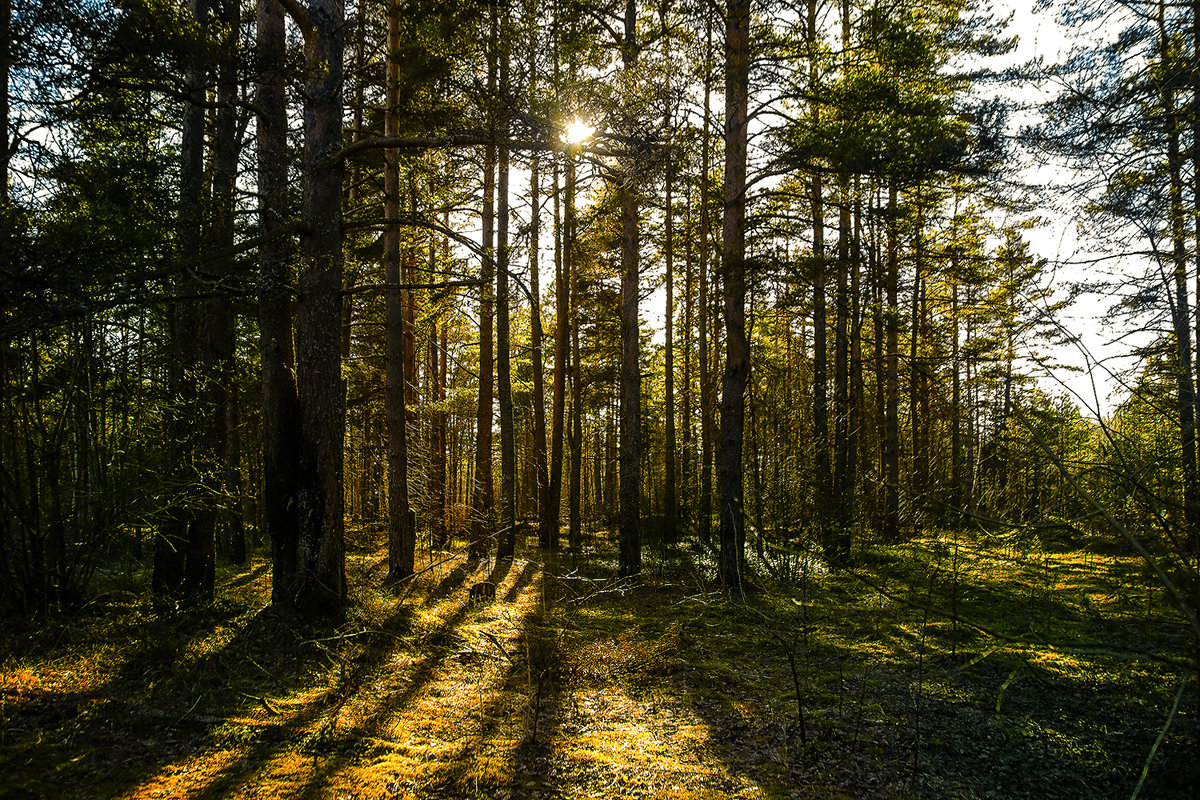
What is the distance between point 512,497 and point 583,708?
270 inches

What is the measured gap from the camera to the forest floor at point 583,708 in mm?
2844

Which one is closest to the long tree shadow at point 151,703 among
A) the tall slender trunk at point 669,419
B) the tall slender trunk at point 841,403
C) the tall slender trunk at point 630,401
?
the tall slender trunk at point 841,403

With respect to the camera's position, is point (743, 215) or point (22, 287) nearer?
point (22, 287)

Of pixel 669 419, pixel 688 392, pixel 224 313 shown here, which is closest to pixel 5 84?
pixel 224 313

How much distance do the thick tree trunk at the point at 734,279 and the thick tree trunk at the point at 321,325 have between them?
485cm

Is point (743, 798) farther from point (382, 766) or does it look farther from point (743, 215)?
point (743, 215)

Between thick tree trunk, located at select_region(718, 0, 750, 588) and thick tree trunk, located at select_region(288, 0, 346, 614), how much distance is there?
485 cm

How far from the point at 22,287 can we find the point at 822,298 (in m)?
9.22

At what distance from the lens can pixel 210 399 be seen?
6.35m

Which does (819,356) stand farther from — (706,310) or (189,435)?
(189,435)

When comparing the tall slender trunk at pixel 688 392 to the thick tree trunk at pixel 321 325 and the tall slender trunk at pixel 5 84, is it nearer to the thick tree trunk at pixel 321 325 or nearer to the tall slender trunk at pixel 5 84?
the thick tree trunk at pixel 321 325

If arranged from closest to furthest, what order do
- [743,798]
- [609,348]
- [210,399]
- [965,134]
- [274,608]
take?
1. [743,798]
2. [274,608]
3. [210,399]
4. [965,134]
5. [609,348]

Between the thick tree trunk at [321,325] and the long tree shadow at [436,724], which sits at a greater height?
the thick tree trunk at [321,325]

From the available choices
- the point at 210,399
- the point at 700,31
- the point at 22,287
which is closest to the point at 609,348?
the point at 700,31
